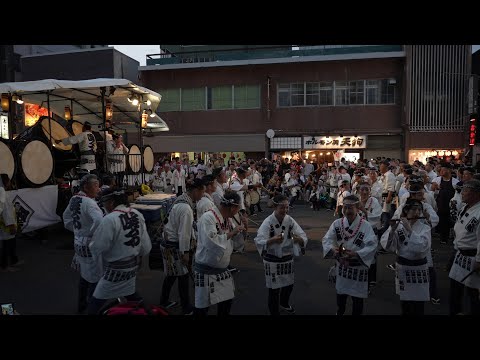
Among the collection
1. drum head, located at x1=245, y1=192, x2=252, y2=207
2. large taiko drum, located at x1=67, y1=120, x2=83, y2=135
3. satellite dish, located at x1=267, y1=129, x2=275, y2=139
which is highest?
satellite dish, located at x1=267, y1=129, x2=275, y2=139

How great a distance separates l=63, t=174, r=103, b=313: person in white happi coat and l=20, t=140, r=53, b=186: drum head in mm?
4211

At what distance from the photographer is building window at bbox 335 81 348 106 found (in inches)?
924

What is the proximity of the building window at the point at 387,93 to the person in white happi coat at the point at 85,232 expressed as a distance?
21396 mm

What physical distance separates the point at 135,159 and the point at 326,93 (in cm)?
1598

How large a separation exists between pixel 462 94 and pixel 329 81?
753 centimetres

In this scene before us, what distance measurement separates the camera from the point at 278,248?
4918 millimetres

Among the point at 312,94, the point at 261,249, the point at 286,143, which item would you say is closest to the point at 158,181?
the point at 261,249

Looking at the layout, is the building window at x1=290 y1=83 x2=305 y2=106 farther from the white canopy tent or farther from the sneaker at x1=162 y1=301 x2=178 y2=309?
the sneaker at x1=162 y1=301 x2=178 y2=309

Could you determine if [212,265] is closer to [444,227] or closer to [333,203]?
[444,227]

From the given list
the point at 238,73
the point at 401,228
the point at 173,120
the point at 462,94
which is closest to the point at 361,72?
the point at 462,94

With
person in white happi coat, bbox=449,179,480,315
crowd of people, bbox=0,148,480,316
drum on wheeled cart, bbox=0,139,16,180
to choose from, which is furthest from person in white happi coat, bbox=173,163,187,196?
person in white happi coat, bbox=449,179,480,315

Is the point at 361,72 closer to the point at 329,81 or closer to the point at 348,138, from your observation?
the point at 329,81

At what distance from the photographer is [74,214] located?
509 centimetres

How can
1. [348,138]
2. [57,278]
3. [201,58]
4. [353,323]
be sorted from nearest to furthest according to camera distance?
[353,323] < [57,278] < [348,138] < [201,58]
